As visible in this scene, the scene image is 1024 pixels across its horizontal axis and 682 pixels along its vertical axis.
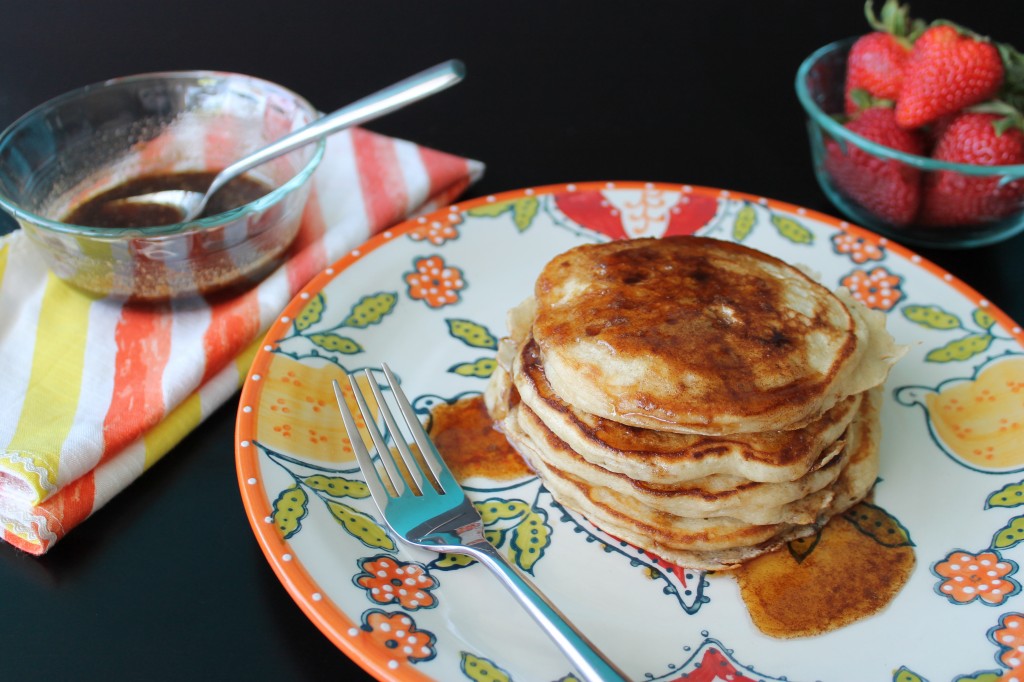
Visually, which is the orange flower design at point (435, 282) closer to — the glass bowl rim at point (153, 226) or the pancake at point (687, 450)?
the glass bowl rim at point (153, 226)

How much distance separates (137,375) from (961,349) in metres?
1.58

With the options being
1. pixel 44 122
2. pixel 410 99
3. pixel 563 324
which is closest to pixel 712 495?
pixel 563 324

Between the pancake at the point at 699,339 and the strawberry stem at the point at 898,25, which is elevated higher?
the strawberry stem at the point at 898,25

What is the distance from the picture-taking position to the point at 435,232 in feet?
6.58

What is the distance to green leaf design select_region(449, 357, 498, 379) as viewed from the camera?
177 centimetres

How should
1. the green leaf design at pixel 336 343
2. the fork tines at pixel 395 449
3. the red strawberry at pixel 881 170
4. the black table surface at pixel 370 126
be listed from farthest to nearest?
the red strawberry at pixel 881 170
the green leaf design at pixel 336 343
the fork tines at pixel 395 449
the black table surface at pixel 370 126

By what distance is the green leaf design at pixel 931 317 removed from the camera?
184cm

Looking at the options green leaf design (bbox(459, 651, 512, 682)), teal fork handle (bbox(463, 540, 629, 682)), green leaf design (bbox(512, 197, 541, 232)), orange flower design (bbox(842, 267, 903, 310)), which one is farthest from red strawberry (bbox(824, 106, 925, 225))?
green leaf design (bbox(459, 651, 512, 682))

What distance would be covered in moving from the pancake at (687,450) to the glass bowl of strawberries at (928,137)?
935 mm

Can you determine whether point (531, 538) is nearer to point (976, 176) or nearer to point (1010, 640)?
point (1010, 640)

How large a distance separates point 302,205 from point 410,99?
363 mm

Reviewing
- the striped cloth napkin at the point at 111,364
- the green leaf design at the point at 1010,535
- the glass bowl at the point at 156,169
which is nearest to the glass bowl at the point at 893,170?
the green leaf design at the point at 1010,535

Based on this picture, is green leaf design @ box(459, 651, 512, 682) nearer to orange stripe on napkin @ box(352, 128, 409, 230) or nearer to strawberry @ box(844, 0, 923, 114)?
orange stripe on napkin @ box(352, 128, 409, 230)

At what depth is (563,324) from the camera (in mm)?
1490
